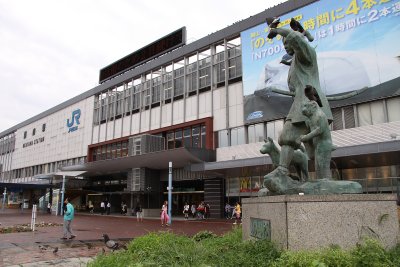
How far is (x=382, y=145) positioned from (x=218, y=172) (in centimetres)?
1321

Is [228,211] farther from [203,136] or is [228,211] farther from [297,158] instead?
[297,158]

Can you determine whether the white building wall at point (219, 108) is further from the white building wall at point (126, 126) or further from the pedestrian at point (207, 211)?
the white building wall at point (126, 126)

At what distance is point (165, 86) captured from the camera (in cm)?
3797

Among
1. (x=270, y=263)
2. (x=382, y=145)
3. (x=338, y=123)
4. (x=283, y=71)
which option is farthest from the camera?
(x=283, y=71)

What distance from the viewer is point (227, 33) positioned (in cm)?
3184

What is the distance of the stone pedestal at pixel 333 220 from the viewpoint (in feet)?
20.1

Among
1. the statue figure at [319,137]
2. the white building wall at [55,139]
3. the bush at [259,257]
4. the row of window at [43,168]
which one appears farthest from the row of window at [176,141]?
the bush at [259,257]

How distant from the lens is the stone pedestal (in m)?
6.14

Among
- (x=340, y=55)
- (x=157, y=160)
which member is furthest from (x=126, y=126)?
(x=340, y=55)

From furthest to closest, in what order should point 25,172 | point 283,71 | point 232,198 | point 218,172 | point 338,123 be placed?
1. point 25,172
2. point 232,198
3. point 218,172
4. point 283,71
5. point 338,123

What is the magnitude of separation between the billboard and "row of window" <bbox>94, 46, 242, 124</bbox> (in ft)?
10.5

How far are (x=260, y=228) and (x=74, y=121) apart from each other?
4885 cm

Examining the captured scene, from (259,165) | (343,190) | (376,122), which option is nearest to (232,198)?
(259,165)

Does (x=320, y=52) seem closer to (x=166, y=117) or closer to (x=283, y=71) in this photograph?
(x=283, y=71)
